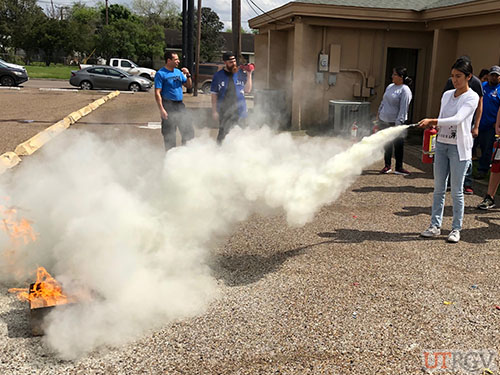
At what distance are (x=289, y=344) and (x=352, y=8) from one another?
11723mm

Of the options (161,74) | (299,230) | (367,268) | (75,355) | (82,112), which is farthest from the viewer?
(82,112)

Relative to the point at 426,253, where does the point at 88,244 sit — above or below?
above

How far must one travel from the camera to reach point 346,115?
12.8 metres

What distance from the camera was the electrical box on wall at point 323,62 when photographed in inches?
522

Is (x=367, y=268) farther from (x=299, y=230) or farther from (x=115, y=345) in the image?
(x=115, y=345)

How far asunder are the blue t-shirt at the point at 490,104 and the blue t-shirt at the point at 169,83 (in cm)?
513

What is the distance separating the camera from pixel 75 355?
10.5 ft

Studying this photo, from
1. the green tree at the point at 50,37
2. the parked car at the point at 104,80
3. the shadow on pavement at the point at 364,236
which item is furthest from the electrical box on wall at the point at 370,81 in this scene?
the green tree at the point at 50,37

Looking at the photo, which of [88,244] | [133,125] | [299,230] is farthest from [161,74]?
[133,125]

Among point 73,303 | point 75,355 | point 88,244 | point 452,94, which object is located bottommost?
point 75,355

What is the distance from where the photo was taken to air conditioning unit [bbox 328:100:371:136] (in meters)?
12.7

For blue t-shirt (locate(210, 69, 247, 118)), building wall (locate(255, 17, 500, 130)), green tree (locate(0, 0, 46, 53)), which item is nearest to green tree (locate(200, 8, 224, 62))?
green tree (locate(0, 0, 46, 53))

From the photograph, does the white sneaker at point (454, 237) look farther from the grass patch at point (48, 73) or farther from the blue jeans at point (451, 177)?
the grass patch at point (48, 73)

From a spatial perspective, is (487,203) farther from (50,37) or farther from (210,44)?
(50,37)
